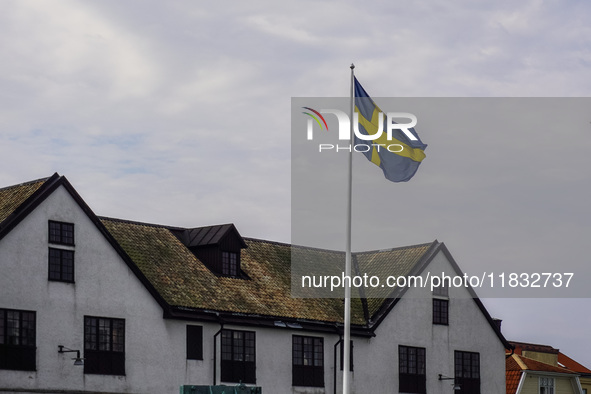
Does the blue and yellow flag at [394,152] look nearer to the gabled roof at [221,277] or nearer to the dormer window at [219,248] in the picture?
the gabled roof at [221,277]

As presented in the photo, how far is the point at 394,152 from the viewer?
131ft

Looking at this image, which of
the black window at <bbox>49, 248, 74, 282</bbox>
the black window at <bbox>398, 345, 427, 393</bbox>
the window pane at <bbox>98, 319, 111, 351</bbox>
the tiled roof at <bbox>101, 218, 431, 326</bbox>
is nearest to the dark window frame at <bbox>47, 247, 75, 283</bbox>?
the black window at <bbox>49, 248, 74, 282</bbox>

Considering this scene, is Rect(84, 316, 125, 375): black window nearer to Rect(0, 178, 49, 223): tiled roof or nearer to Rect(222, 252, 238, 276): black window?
Rect(0, 178, 49, 223): tiled roof

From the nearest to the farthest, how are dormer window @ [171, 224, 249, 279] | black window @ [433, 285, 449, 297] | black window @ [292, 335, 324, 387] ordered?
1. black window @ [292, 335, 324, 387]
2. dormer window @ [171, 224, 249, 279]
3. black window @ [433, 285, 449, 297]

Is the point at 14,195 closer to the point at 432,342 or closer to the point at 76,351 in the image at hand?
the point at 76,351

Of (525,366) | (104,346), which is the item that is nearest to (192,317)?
(104,346)

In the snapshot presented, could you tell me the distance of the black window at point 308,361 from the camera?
170 feet

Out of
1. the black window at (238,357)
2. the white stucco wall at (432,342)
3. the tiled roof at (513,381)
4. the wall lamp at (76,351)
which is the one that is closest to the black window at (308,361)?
the white stucco wall at (432,342)

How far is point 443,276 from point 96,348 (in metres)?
21.2

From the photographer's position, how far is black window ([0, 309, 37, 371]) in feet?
139

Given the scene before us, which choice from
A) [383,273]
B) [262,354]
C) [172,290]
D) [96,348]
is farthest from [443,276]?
[96,348]

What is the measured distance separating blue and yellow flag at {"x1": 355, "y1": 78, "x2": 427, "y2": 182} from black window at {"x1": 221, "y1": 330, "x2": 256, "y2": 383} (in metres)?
13.1

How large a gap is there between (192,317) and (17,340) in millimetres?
7985

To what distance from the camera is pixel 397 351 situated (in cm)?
5616
